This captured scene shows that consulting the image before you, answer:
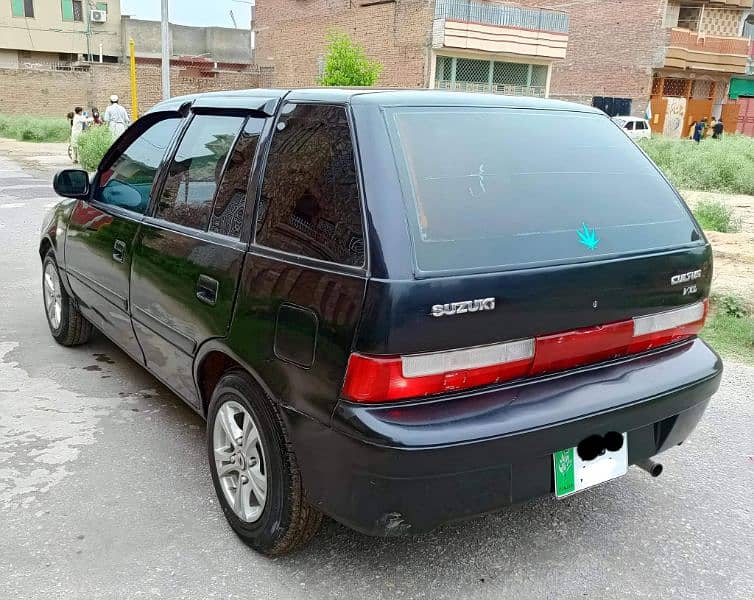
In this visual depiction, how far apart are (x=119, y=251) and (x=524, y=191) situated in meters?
2.19

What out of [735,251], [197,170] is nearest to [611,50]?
[735,251]

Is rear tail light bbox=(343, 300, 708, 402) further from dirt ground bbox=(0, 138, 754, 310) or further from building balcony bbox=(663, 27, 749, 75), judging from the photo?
building balcony bbox=(663, 27, 749, 75)

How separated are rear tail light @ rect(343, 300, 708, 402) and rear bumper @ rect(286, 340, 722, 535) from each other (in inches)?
1.8

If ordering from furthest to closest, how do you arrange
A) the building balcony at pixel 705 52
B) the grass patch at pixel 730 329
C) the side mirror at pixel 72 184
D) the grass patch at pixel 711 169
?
the building balcony at pixel 705 52, the grass patch at pixel 711 169, the grass patch at pixel 730 329, the side mirror at pixel 72 184

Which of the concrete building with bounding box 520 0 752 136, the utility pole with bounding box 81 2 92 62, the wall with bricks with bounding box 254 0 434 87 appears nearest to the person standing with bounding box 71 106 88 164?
the wall with bricks with bounding box 254 0 434 87

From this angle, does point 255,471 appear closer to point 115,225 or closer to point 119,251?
point 119,251

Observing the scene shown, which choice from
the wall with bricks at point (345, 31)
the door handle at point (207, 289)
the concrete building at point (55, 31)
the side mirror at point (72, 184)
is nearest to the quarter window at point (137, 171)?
the side mirror at point (72, 184)

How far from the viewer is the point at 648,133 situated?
95.2ft

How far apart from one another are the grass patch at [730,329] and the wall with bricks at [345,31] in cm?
2546

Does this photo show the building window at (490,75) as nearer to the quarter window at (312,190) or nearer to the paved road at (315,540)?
the paved road at (315,540)

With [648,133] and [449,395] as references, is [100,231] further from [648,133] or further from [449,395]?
[648,133]

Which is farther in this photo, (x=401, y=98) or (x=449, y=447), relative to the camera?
(x=401, y=98)

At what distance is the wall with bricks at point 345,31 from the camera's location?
1191 inches

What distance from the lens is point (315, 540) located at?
9.30 ft
